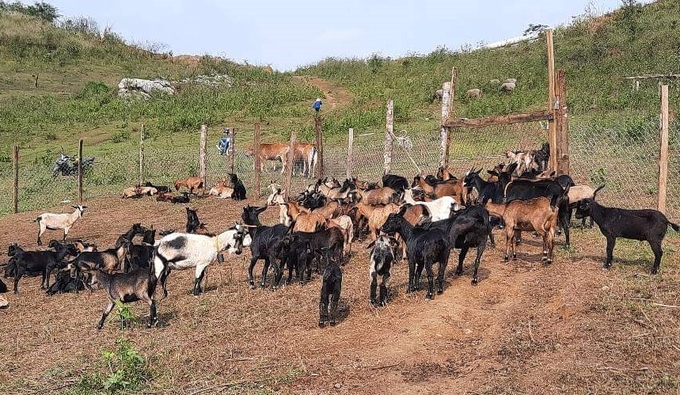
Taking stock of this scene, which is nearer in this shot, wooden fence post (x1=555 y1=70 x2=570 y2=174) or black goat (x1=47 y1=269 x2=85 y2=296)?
black goat (x1=47 y1=269 x2=85 y2=296)

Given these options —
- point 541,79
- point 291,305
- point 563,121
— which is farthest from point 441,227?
point 541,79

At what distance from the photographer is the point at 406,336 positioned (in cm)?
770

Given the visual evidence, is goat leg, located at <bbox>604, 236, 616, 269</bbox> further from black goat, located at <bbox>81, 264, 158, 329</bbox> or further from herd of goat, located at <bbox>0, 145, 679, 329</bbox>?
black goat, located at <bbox>81, 264, 158, 329</bbox>

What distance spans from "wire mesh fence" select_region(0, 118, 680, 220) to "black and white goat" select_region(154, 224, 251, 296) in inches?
303

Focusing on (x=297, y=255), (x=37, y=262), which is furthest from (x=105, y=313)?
(x=37, y=262)

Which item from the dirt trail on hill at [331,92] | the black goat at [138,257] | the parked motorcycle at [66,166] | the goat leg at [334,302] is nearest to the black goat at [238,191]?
the black goat at [138,257]

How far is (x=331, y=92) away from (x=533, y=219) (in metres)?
32.7

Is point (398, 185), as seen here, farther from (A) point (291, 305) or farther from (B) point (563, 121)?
(A) point (291, 305)

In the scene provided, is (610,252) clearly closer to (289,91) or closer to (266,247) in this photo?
(266,247)

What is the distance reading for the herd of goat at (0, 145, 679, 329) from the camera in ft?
29.8

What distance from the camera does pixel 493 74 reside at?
34.9 metres

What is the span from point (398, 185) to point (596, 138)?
679cm

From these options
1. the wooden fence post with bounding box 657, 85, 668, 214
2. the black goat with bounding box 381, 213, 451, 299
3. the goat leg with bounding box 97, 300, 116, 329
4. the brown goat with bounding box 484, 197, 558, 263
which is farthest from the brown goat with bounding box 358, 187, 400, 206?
the goat leg with bounding box 97, 300, 116, 329

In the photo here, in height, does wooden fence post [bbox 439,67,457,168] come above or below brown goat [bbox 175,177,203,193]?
above
